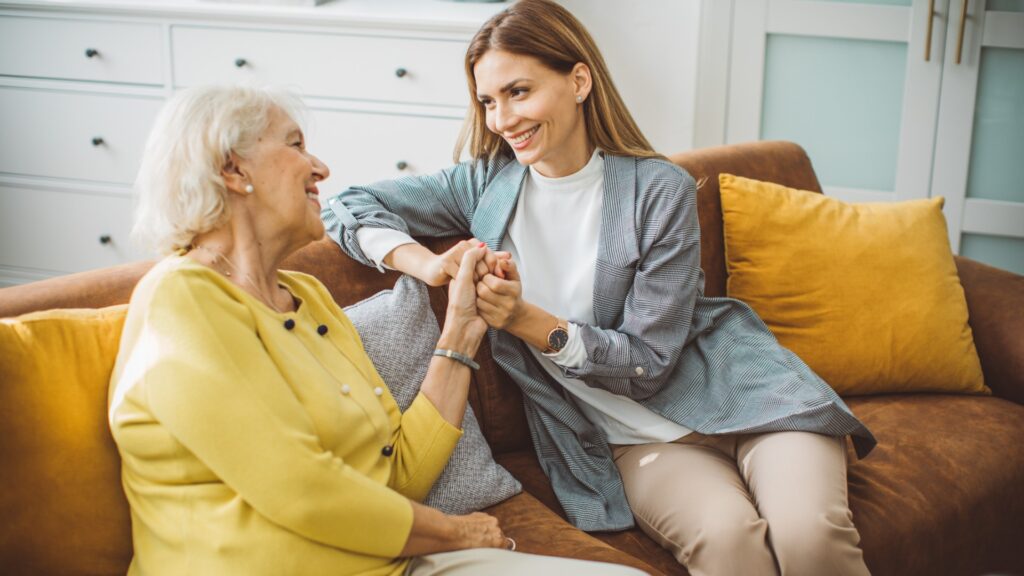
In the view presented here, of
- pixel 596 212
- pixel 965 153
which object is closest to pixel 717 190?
pixel 596 212

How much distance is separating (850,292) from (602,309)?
691 millimetres

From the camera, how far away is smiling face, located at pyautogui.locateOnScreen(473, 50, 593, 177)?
179 centimetres

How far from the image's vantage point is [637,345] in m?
1.77

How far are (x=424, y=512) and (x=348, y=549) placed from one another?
0.44 ft

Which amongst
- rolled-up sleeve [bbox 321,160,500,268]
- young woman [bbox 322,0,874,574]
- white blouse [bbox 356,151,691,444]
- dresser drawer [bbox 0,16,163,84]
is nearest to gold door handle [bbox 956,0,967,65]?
young woman [bbox 322,0,874,574]

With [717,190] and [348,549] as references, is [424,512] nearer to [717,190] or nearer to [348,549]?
[348,549]

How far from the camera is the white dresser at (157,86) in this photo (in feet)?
10.5

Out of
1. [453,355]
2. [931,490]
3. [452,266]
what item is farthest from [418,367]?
[931,490]

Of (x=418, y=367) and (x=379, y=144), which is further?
(x=379, y=144)

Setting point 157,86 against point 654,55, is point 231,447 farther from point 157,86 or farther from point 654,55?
point 654,55

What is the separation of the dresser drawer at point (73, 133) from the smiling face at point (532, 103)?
6.37 feet

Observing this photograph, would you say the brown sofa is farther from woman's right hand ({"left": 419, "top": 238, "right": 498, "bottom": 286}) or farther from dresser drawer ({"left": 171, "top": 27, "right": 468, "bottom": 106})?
dresser drawer ({"left": 171, "top": 27, "right": 468, "bottom": 106})

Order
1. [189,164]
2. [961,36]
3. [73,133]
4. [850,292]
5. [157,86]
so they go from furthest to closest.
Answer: [73,133]
[157,86]
[961,36]
[850,292]
[189,164]

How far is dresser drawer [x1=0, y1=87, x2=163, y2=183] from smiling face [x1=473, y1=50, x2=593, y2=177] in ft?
6.37
